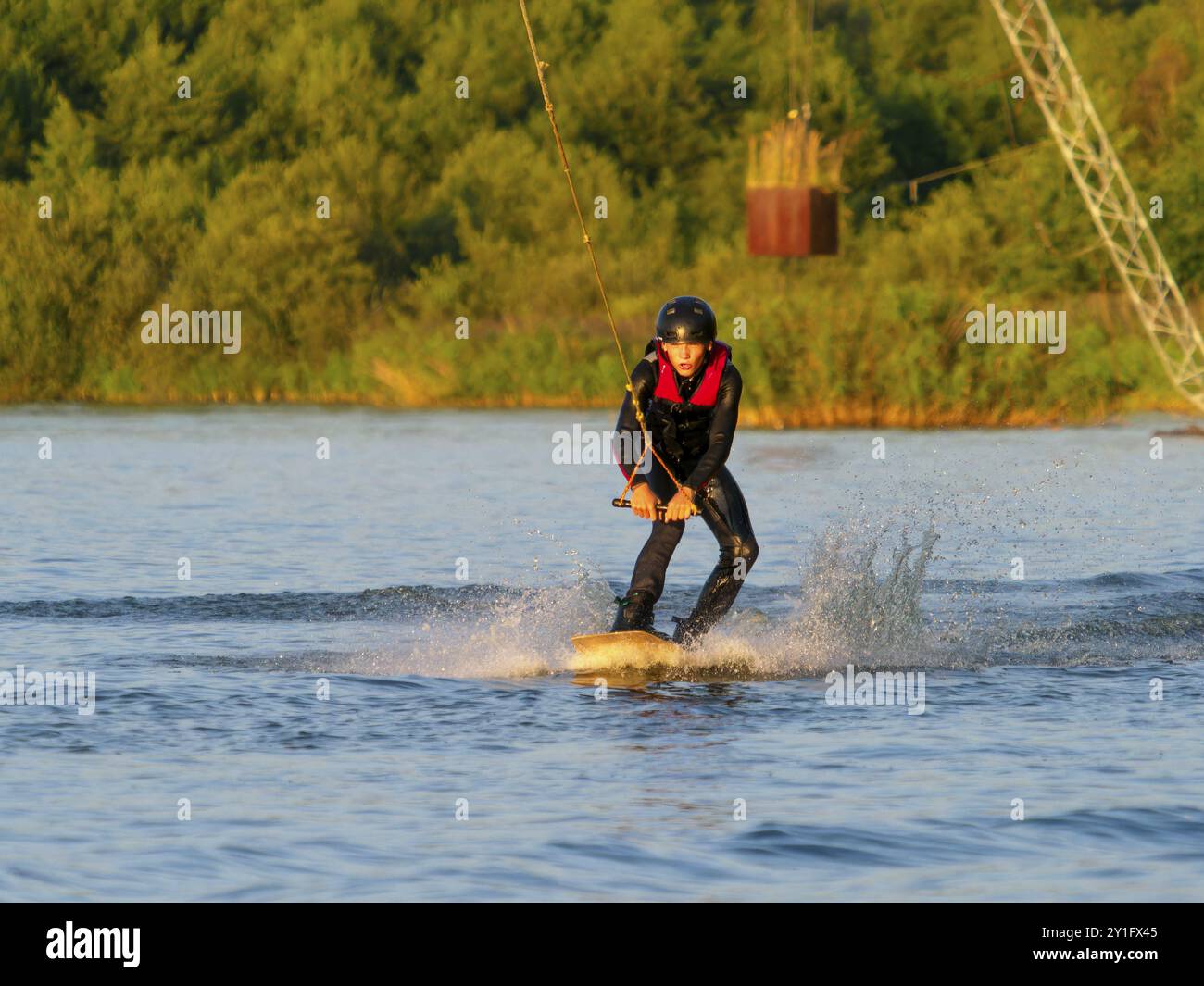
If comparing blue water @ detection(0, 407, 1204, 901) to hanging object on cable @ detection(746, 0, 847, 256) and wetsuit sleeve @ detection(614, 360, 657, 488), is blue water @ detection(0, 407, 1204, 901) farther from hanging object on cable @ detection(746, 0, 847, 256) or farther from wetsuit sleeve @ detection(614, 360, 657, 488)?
hanging object on cable @ detection(746, 0, 847, 256)

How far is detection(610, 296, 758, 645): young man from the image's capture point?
1216cm

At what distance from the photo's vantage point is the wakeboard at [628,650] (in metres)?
12.4

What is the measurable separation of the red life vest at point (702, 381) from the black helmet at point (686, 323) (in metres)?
0.21

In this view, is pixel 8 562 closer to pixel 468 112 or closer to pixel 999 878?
pixel 999 878

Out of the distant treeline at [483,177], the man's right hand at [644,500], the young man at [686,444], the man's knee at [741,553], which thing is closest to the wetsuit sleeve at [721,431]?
the young man at [686,444]

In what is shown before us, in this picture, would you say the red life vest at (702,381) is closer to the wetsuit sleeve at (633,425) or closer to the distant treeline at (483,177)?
the wetsuit sleeve at (633,425)

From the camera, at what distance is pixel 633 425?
12.2m

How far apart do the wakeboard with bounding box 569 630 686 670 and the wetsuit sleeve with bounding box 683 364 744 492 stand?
2.79 feet

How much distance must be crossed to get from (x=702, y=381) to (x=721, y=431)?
12.0 inches

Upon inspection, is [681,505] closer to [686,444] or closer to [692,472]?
[692,472]

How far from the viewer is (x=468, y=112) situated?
64.1m

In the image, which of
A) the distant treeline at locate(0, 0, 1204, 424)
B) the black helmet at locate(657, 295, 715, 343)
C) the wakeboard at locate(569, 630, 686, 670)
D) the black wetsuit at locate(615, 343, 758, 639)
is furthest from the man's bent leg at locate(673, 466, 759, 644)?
the distant treeline at locate(0, 0, 1204, 424)

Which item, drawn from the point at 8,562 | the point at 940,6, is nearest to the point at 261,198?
the point at 940,6
